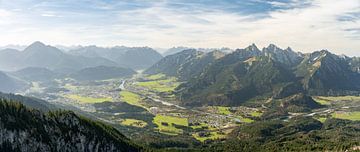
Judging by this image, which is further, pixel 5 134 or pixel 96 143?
pixel 96 143

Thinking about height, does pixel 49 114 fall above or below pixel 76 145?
above

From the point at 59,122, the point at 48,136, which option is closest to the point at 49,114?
the point at 59,122

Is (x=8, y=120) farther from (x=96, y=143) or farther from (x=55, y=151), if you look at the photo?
(x=96, y=143)

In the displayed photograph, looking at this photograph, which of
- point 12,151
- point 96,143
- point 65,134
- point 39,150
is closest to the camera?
point 12,151

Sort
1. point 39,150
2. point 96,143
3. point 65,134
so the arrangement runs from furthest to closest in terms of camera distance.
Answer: point 96,143
point 65,134
point 39,150

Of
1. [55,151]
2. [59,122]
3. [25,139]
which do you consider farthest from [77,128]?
[25,139]

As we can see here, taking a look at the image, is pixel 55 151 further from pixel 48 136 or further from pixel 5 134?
pixel 5 134
